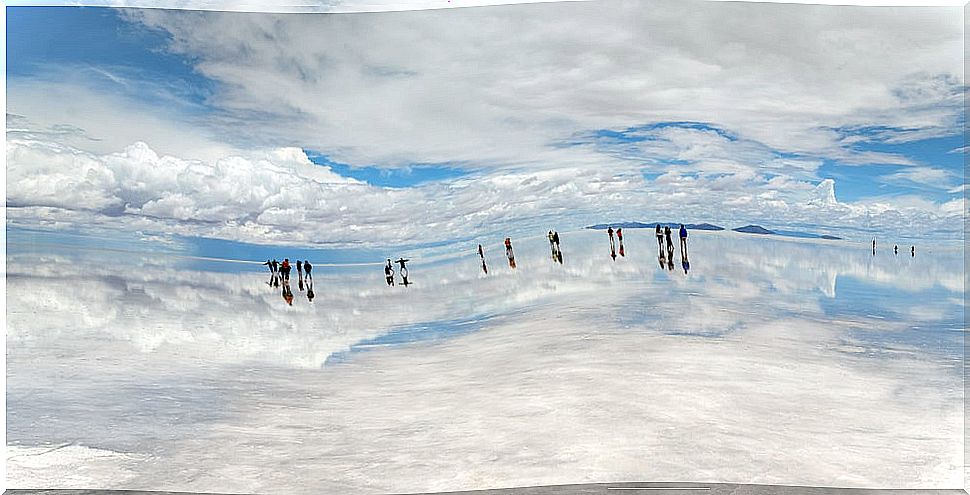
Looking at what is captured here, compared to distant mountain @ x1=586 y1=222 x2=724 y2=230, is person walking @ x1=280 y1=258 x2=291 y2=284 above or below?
below

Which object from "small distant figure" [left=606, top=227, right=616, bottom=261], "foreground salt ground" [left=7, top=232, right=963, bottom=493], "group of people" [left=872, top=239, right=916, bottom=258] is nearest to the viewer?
"foreground salt ground" [left=7, top=232, right=963, bottom=493]

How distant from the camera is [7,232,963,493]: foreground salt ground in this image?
10.6 ft

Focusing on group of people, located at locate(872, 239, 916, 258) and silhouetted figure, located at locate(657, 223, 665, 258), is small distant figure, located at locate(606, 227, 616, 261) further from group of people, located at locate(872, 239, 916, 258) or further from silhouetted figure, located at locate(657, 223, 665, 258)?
group of people, located at locate(872, 239, 916, 258)

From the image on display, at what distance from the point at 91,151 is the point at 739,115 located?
9.32ft

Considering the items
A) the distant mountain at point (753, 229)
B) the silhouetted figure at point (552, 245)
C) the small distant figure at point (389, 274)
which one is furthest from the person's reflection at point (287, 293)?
the distant mountain at point (753, 229)

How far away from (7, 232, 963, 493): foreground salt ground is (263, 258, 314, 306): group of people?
0.17ft

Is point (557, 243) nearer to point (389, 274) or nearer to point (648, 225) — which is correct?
point (648, 225)

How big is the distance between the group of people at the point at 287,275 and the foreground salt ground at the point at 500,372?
0.17ft

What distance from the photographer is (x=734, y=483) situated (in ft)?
10.4

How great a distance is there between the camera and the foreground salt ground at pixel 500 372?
127 inches

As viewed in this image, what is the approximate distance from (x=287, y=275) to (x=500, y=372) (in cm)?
107

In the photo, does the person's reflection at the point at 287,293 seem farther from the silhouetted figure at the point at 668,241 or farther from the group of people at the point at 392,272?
the silhouetted figure at the point at 668,241

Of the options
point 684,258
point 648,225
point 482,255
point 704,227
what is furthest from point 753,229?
point 482,255

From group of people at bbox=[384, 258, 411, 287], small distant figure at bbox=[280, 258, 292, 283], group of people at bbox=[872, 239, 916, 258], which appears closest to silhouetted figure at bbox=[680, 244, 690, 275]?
group of people at bbox=[872, 239, 916, 258]
